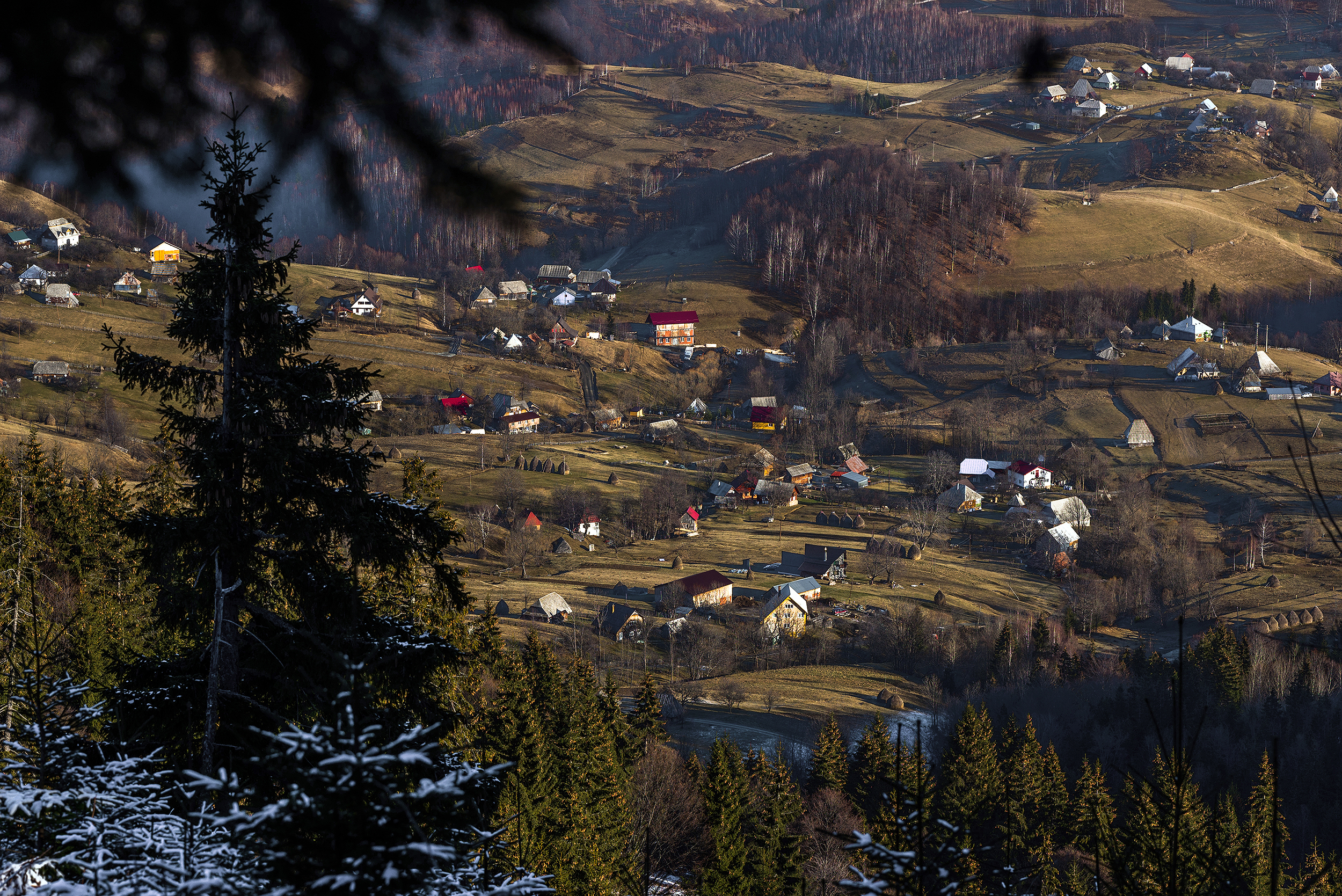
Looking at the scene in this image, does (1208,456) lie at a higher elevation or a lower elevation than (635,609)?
higher

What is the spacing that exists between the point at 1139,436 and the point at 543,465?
43913 millimetres

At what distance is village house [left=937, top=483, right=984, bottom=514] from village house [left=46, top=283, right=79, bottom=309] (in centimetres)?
7123

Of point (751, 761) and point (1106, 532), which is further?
point (1106, 532)

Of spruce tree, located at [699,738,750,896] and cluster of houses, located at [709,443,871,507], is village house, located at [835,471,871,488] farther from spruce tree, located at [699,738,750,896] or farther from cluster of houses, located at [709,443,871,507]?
spruce tree, located at [699,738,750,896]

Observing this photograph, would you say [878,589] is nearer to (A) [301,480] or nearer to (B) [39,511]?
(B) [39,511]

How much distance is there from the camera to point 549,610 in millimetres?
47094

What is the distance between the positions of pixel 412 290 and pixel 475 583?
2673 inches

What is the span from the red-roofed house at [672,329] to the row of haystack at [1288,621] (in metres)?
69.6

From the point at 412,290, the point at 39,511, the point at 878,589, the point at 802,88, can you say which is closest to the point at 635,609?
the point at 878,589

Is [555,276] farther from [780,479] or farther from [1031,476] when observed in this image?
[1031,476]

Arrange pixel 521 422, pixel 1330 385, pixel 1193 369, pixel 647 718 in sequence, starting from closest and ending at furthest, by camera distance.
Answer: pixel 647 718, pixel 1330 385, pixel 521 422, pixel 1193 369

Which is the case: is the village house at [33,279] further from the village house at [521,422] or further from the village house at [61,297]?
the village house at [521,422]

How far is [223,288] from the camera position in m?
8.79

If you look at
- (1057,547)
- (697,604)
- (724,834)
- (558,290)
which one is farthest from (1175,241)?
(724,834)
